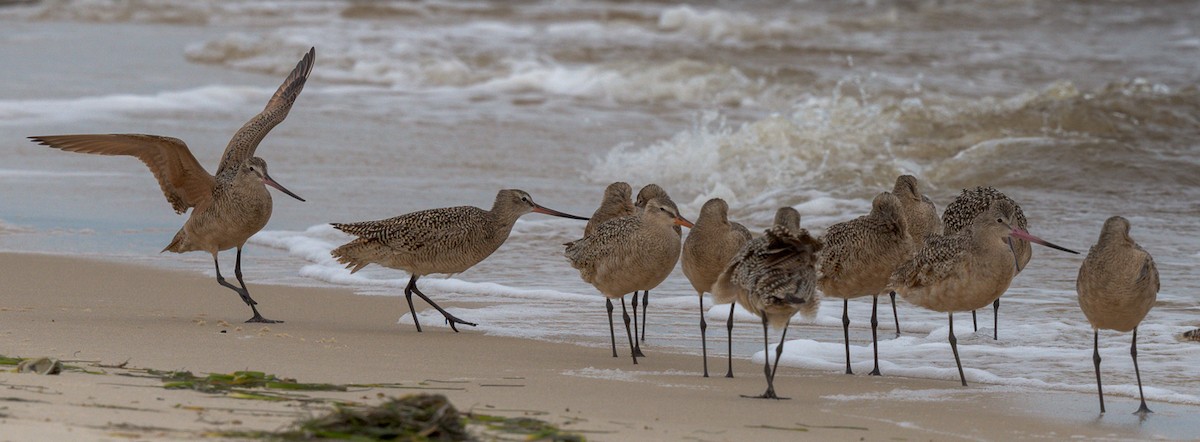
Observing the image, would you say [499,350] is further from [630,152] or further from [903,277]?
[630,152]

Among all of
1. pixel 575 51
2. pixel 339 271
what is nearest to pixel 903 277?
pixel 339 271

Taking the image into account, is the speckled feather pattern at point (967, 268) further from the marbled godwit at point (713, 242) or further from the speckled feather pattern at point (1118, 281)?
the marbled godwit at point (713, 242)

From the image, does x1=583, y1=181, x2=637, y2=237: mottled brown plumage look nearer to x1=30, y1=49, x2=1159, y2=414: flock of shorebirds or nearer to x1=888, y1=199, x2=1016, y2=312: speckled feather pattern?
x1=30, y1=49, x2=1159, y2=414: flock of shorebirds

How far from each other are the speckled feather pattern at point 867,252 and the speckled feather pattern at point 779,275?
740 mm

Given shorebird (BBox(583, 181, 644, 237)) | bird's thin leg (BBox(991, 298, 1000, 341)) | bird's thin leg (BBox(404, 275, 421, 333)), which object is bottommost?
bird's thin leg (BBox(991, 298, 1000, 341))

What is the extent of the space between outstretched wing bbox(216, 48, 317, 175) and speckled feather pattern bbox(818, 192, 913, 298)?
3219mm

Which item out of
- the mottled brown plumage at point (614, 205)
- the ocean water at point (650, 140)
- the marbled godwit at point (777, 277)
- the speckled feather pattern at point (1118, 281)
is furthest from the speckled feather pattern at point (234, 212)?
the speckled feather pattern at point (1118, 281)

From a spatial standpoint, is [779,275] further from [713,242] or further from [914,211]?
[914,211]

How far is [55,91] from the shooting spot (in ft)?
54.6

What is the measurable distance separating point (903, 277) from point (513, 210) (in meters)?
2.17

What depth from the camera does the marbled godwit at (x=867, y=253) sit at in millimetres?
6797

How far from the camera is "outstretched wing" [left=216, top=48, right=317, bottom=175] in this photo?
27.9ft

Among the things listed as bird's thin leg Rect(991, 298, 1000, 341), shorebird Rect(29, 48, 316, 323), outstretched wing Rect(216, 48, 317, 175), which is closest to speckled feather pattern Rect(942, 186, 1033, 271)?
bird's thin leg Rect(991, 298, 1000, 341)

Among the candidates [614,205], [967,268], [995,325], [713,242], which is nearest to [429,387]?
[713,242]
